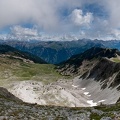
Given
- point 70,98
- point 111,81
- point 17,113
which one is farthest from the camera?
point 111,81

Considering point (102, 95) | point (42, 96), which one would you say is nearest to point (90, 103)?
Result: point (102, 95)

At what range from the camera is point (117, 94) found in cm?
15438

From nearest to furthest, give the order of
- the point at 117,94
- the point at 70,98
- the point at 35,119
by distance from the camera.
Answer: the point at 35,119 → the point at 117,94 → the point at 70,98

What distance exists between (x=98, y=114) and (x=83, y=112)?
3.08 metres

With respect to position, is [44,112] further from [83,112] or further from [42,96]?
[42,96]

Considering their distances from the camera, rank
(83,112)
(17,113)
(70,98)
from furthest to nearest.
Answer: (70,98) → (83,112) → (17,113)

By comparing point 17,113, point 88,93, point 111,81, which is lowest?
point 88,93

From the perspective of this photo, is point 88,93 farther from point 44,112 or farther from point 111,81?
point 44,112

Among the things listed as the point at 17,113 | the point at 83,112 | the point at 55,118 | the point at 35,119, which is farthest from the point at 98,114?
the point at 17,113

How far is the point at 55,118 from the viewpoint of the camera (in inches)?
1597

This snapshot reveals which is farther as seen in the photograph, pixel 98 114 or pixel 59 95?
pixel 59 95

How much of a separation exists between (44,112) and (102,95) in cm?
13400

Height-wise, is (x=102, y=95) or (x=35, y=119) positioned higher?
(x=35, y=119)

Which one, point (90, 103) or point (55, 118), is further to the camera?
point (90, 103)
